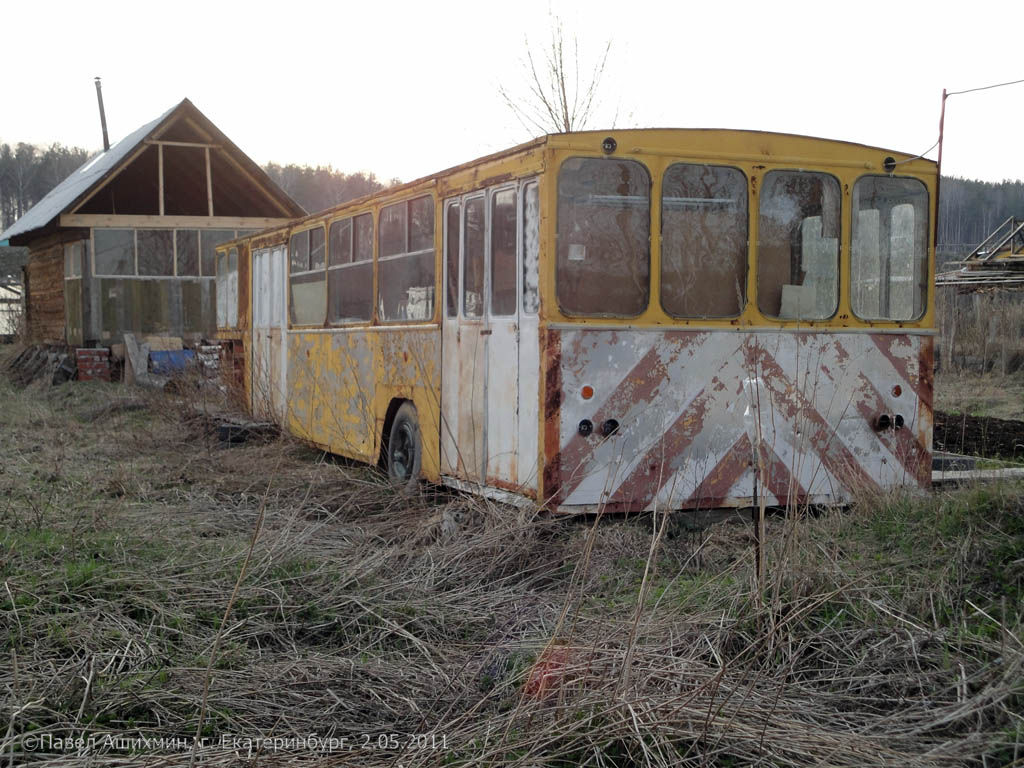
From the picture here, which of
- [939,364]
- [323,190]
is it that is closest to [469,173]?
[939,364]

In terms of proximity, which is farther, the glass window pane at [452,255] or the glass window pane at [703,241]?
the glass window pane at [452,255]

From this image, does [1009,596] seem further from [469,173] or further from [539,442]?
[469,173]

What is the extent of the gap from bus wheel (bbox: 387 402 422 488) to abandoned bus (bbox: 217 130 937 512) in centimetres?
59

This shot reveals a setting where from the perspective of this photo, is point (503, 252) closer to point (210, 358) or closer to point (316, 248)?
point (316, 248)

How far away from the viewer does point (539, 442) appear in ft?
20.8

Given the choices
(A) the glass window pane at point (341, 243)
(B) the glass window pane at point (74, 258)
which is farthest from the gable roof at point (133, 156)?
(A) the glass window pane at point (341, 243)

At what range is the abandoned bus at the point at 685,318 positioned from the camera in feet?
20.9

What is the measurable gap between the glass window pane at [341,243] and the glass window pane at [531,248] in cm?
372

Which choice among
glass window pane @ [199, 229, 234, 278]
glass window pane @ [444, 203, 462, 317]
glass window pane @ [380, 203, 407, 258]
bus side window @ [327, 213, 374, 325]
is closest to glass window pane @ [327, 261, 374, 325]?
bus side window @ [327, 213, 374, 325]

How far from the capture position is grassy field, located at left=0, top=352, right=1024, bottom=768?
3244 millimetres

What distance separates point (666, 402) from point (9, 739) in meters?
4.27

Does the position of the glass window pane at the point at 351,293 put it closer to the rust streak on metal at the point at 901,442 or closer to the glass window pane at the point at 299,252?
the glass window pane at the point at 299,252

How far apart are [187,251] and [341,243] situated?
14045 mm

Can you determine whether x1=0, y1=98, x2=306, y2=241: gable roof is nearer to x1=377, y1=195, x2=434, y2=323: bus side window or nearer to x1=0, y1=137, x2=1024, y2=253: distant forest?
x1=377, y1=195, x2=434, y2=323: bus side window
